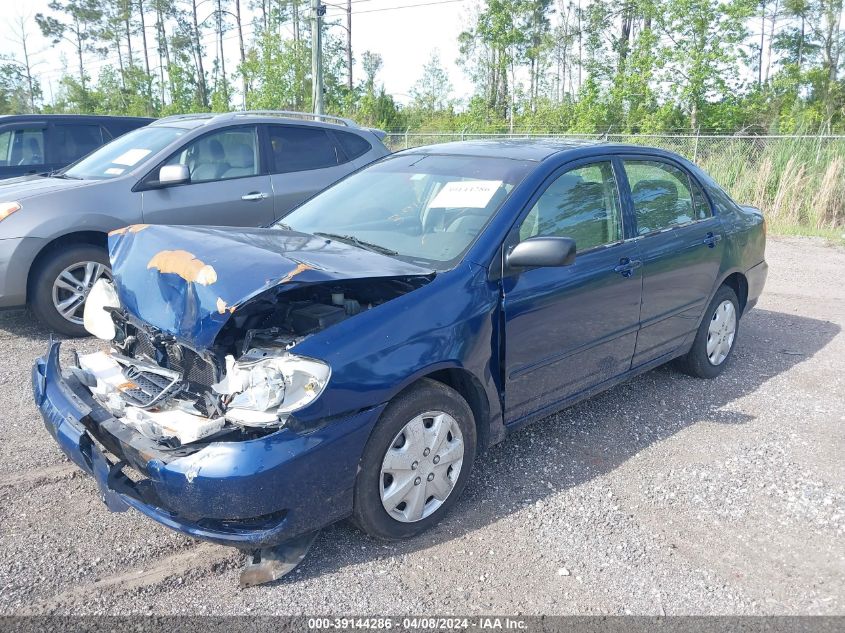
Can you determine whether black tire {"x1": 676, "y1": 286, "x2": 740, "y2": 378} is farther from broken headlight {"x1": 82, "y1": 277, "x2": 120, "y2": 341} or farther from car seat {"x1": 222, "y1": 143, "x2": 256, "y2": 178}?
car seat {"x1": 222, "y1": 143, "x2": 256, "y2": 178}

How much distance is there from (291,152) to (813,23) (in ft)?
142

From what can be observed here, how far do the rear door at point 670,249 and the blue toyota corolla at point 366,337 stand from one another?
0.03 m

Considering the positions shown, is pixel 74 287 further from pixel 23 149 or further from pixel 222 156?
pixel 23 149

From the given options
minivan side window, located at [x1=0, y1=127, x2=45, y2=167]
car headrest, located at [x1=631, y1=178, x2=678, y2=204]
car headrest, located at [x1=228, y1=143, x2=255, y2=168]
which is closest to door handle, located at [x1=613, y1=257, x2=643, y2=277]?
car headrest, located at [x1=631, y1=178, x2=678, y2=204]

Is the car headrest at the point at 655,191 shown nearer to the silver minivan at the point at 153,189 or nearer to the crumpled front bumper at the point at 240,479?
the crumpled front bumper at the point at 240,479

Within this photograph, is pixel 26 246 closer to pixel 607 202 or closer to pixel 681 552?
pixel 607 202

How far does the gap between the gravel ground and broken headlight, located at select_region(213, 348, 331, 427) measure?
2.36ft

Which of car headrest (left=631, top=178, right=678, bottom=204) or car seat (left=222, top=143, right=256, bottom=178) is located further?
car seat (left=222, top=143, right=256, bottom=178)

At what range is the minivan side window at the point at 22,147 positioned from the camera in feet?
29.7

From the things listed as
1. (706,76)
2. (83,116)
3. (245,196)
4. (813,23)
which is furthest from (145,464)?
(813,23)

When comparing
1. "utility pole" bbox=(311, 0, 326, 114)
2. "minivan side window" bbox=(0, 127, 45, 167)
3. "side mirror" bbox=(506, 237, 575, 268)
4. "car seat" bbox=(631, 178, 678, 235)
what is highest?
"utility pole" bbox=(311, 0, 326, 114)

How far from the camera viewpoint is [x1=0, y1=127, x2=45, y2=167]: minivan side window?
9.05 meters

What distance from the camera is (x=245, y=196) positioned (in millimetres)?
6629

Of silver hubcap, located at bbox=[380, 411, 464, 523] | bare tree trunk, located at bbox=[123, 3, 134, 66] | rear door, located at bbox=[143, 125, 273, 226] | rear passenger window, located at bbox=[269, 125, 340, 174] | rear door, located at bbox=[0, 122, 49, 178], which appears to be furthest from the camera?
bare tree trunk, located at bbox=[123, 3, 134, 66]
